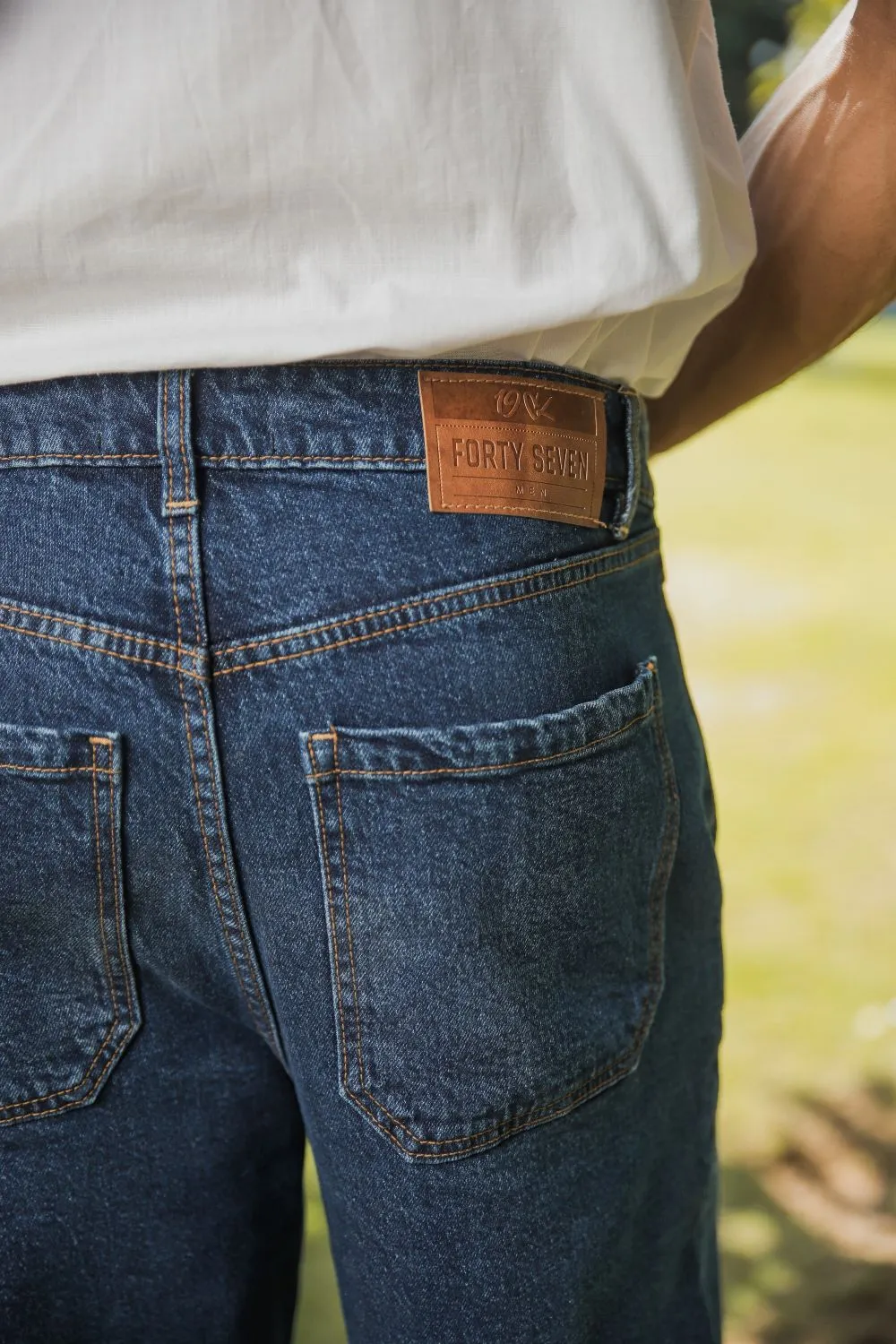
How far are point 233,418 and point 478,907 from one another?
329 millimetres

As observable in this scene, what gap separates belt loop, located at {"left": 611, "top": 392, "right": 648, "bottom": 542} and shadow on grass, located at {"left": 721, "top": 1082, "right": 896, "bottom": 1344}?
191 centimetres

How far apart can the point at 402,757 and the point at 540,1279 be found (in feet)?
1.21

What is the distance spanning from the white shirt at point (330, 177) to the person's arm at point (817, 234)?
1.07 ft

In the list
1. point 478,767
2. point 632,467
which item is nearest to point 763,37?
point 632,467

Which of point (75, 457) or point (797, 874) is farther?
point (797, 874)

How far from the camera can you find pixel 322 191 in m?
0.72

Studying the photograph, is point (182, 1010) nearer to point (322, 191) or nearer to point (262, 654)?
point (262, 654)

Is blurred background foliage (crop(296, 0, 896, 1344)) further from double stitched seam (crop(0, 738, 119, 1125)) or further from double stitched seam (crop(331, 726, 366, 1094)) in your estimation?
double stitched seam (crop(0, 738, 119, 1125))

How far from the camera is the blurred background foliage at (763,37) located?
2283mm

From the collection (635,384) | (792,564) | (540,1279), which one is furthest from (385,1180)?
(792,564)

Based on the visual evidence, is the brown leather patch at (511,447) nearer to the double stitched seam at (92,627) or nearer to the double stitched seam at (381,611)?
the double stitched seam at (381,611)

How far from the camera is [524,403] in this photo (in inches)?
31.3

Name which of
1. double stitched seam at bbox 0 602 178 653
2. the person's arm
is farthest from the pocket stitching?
the person's arm

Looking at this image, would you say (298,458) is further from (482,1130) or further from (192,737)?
(482,1130)
